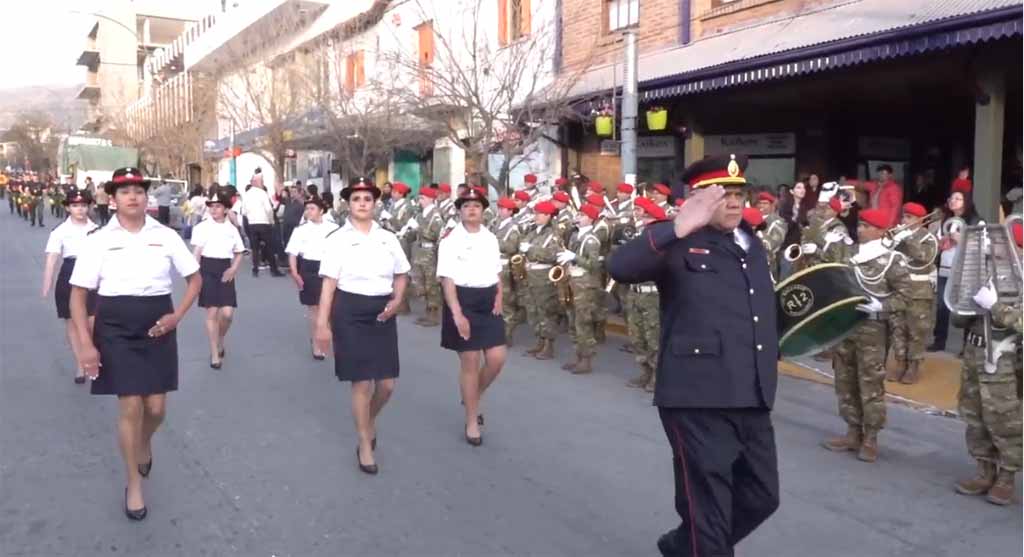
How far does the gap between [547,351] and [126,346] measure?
5.70 m

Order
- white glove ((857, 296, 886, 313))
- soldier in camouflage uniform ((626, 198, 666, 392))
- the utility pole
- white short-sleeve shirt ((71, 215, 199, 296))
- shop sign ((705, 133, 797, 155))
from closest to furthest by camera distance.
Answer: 1. white short-sleeve shirt ((71, 215, 199, 296))
2. white glove ((857, 296, 886, 313))
3. soldier in camouflage uniform ((626, 198, 666, 392))
4. the utility pole
5. shop sign ((705, 133, 797, 155))

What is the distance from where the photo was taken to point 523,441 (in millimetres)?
6797

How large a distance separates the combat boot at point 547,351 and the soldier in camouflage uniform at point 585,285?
1.87 feet

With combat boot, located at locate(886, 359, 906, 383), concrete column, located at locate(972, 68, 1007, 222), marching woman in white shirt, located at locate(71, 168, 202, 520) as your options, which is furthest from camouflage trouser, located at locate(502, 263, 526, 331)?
marching woman in white shirt, located at locate(71, 168, 202, 520)

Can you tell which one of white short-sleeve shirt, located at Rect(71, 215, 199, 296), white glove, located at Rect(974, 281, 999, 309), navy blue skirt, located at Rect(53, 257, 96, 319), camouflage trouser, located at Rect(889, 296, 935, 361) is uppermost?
white short-sleeve shirt, located at Rect(71, 215, 199, 296)

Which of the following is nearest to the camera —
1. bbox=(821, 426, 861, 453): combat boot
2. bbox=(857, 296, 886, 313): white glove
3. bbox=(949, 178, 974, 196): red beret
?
bbox=(857, 296, 886, 313): white glove

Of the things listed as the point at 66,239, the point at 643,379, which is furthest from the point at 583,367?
the point at 66,239

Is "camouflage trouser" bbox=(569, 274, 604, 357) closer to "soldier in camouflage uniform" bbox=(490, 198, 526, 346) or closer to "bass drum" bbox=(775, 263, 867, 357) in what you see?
"soldier in camouflage uniform" bbox=(490, 198, 526, 346)

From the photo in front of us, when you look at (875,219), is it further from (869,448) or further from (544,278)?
(544,278)

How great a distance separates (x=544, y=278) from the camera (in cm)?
1028

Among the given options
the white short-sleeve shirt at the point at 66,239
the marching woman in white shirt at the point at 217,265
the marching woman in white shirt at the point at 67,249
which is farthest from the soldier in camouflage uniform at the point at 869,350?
the white short-sleeve shirt at the point at 66,239

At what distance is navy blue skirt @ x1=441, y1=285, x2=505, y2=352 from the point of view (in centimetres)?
682

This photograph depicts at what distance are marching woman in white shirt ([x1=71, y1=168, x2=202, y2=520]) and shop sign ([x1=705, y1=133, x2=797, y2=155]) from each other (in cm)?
1086

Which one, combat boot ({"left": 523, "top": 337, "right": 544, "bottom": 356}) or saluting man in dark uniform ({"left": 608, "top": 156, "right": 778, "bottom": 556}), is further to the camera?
combat boot ({"left": 523, "top": 337, "right": 544, "bottom": 356})
